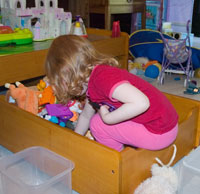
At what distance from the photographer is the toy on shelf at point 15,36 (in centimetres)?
158

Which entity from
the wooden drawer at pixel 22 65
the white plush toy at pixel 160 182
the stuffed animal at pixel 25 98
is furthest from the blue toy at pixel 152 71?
the white plush toy at pixel 160 182

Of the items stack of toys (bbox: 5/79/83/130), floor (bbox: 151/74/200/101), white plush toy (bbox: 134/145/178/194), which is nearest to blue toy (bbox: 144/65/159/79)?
floor (bbox: 151/74/200/101)

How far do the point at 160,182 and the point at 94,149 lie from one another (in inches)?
9.0

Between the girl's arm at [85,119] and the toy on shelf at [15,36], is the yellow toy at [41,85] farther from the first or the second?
the toy on shelf at [15,36]

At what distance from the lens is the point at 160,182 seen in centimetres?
91

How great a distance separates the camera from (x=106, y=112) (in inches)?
36.7

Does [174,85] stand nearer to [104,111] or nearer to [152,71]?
[152,71]

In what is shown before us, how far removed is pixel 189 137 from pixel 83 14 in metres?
1.90

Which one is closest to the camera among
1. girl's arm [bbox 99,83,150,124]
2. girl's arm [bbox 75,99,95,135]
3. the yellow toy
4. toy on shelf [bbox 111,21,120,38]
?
girl's arm [bbox 99,83,150,124]

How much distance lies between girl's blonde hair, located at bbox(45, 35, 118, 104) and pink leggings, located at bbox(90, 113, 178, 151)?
0.57 feet

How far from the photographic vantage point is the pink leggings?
941 millimetres

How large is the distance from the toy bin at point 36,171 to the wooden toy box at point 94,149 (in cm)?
3

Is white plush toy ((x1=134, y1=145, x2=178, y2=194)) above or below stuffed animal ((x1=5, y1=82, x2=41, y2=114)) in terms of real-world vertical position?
below

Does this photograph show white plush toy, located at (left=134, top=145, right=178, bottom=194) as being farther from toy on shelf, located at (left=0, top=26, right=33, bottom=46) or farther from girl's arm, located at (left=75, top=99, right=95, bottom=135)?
toy on shelf, located at (left=0, top=26, right=33, bottom=46)
